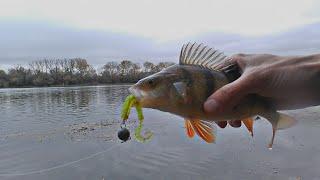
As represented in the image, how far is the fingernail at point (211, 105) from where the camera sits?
244 cm

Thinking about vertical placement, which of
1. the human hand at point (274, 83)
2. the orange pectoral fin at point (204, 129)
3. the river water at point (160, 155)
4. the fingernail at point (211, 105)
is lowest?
the river water at point (160, 155)

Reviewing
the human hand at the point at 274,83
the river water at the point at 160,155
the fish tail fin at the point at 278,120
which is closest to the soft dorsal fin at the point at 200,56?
the human hand at the point at 274,83

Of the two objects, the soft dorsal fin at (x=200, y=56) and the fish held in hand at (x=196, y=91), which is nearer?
the fish held in hand at (x=196, y=91)

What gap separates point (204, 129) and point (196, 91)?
0.45 metres

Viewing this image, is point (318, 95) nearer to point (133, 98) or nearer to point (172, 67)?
point (172, 67)

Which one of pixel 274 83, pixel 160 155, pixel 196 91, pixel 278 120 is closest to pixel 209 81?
pixel 196 91

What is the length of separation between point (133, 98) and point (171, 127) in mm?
23283

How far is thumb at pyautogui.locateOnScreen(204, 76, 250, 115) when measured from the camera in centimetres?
245

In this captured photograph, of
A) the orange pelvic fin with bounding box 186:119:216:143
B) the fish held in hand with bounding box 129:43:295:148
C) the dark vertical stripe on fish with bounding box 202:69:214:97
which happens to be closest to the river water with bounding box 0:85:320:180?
the orange pelvic fin with bounding box 186:119:216:143

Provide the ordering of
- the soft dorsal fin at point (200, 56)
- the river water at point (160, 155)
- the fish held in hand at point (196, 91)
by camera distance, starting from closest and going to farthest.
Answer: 1. the fish held in hand at point (196, 91)
2. the soft dorsal fin at point (200, 56)
3. the river water at point (160, 155)

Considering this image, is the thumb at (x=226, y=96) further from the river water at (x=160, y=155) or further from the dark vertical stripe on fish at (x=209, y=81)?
the river water at (x=160, y=155)

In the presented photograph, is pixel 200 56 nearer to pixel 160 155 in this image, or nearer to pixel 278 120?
pixel 278 120

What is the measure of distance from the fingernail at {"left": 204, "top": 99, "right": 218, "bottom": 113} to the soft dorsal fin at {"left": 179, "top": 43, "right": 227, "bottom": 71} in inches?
12.8

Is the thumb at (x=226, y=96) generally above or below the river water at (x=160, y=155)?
above
